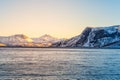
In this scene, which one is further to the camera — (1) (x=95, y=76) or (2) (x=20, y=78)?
(1) (x=95, y=76)

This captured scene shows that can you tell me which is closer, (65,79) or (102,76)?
(65,79)

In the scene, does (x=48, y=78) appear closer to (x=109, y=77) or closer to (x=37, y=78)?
(x=37, y=78)

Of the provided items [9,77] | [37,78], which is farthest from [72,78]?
[9,77]

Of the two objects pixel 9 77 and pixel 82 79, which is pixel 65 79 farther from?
pixel 9 77

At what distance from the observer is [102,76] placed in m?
79.0

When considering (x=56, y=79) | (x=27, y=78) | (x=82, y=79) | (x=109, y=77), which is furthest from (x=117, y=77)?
(x=27, y=78)

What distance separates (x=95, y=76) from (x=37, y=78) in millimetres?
13691

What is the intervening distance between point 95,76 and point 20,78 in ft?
56.3

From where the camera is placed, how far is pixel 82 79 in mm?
73125

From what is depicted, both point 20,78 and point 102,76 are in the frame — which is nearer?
point 20,78

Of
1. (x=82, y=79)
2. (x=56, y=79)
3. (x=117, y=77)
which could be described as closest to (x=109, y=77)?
(x=117, y=77)

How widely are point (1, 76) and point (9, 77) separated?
2.64 metres

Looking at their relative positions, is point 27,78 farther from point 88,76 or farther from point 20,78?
point 88,76

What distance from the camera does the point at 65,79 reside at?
72.6 m
